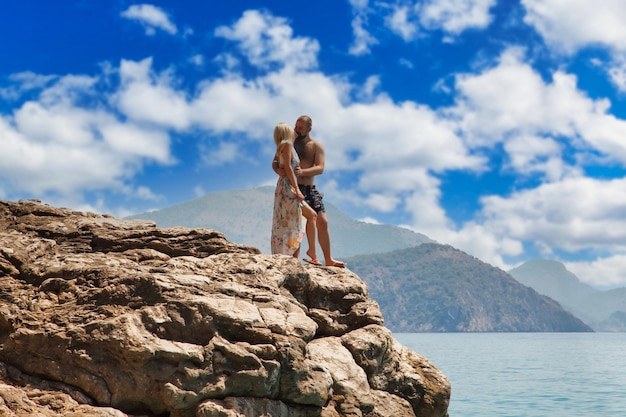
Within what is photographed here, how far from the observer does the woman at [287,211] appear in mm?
12164

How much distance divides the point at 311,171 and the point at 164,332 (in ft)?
16.8

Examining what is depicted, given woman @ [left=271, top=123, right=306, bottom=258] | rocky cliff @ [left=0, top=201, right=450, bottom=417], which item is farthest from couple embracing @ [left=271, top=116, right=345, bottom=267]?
rocky cliff @ [left=0, top=201, right=450, bottom=417]

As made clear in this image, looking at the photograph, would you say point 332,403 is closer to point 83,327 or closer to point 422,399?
point 422,399

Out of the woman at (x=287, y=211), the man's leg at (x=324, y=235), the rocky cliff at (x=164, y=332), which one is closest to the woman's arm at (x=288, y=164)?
the woman at (x=287, y=211)

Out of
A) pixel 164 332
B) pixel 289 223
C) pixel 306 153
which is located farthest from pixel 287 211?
pixel 164 332

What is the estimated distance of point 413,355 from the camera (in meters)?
12.4

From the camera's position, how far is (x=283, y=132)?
39.5 ft

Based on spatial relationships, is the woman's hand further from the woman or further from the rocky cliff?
the rocky cliff

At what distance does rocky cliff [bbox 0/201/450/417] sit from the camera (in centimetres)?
804

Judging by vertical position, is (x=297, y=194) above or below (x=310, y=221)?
above

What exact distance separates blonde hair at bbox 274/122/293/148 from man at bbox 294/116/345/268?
0.66 m

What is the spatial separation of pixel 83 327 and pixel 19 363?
3.19 feet

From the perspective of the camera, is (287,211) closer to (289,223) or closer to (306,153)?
(289,223)

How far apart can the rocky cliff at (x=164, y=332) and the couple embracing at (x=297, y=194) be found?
5.35ft
